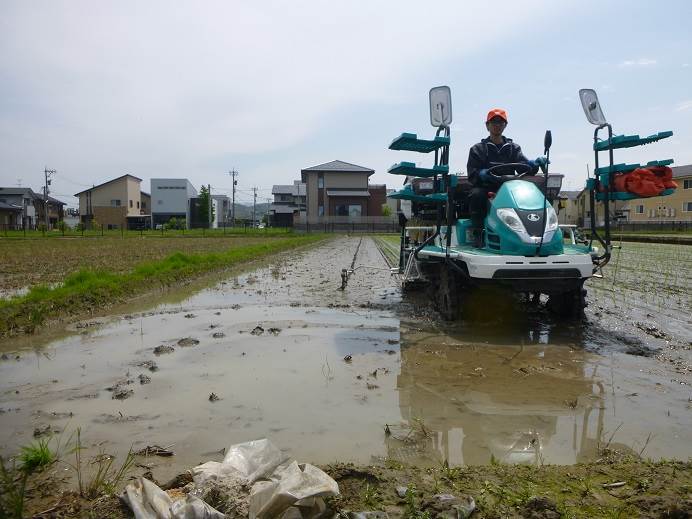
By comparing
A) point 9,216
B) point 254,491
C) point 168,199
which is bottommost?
point 254,491

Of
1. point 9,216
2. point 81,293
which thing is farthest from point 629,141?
point 9,216

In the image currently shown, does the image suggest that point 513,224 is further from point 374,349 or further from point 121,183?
point 121,183

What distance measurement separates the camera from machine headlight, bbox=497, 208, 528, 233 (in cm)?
510

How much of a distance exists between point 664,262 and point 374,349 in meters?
11.9

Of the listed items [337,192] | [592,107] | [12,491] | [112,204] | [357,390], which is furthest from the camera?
[112,204]

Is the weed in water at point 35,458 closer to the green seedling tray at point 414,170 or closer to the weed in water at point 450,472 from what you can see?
the weed in water at point 450,472

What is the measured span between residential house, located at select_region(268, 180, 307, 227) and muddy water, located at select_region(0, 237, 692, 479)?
49891 mm

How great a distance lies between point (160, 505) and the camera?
6.14 feet

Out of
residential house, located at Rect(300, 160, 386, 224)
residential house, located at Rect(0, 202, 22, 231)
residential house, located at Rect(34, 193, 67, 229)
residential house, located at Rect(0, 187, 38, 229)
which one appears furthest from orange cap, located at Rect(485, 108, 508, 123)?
residential house, located at Rect(34, 193, 67, 229)

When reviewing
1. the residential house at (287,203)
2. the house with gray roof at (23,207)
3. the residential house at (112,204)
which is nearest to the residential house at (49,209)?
the house with gray roof at (23,207)

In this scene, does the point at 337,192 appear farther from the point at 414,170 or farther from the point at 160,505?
the point at 160,505

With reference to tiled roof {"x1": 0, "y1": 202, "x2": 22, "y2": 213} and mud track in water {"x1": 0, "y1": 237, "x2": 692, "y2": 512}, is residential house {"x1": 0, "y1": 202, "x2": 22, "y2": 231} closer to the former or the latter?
tiled roof {"x1": 0, "y1": 202, "x2": 22, "y2": 213}

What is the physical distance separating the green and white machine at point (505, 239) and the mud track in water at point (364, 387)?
51 centimetres

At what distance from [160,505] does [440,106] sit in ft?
16.7
